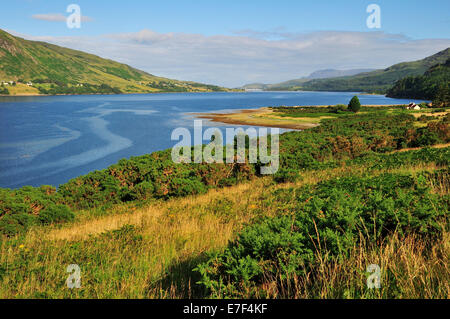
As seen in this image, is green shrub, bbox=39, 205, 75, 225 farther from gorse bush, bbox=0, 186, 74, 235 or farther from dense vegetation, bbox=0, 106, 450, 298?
dense vegetation, bbox=0, 106, 450, 298

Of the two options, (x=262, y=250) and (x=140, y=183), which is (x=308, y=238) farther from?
(x=140, y=183)

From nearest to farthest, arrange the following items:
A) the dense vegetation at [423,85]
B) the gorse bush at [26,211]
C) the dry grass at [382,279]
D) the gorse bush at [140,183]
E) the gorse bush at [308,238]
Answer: the dry grass at [382,279]
the gorse bush at [308,238]
the gorse bush at [26,211]
the gorse bush at [140,183]
the dense vegetation at [423,85]

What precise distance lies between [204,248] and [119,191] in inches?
420

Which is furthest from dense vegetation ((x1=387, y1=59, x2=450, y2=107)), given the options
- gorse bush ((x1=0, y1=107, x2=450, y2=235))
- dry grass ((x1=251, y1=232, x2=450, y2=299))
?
dry grass ((x1=251, y1=232, x2=450, y2=299))

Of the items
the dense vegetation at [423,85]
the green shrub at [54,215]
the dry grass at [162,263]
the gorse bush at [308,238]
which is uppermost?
→ the dense vegetation at [423,85]

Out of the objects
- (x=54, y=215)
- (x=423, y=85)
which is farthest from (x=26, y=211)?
(x=423, y=85)

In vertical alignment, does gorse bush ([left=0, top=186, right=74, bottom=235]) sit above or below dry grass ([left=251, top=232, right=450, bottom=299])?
below

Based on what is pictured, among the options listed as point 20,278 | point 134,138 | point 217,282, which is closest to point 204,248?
point 217,282

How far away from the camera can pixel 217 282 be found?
326 centimetres

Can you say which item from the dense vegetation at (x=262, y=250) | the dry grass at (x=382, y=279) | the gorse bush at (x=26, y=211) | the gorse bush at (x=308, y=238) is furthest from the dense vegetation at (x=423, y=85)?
the dry grass at (x=382, y=279)

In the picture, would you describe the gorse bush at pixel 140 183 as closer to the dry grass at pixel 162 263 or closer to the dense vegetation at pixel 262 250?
the dense vegetation at pixel 262 250

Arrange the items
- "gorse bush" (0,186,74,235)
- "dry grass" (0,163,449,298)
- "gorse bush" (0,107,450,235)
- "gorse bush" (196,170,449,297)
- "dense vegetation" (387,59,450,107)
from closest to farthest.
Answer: "dry grass" (0,163,449,298) < "gorse bush" (196,170,449,297) < "gorse bush" (0,186,74,235) < "gorse bush" (0,107,450,235) < "dense vegetation" (387,59,450,107)

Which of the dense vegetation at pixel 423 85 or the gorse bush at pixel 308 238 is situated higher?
the dense vegetation at pixel 423 85

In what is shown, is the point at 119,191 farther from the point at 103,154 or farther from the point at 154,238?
the point at 103,154
